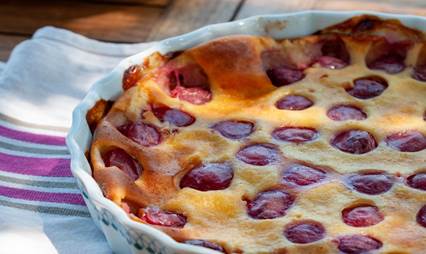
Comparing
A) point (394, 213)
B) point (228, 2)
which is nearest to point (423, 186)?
point (394, 213)

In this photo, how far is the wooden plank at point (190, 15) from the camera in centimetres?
192

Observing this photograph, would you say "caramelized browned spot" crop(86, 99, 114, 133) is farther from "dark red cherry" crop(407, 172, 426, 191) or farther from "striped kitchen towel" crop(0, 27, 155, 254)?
"dark red cherry" crop(407, 172, 426, 191)

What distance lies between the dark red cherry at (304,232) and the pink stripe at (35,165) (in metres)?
0.41

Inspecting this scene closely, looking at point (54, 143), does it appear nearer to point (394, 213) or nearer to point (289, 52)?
point (289, 52)

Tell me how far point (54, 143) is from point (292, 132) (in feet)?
1.31

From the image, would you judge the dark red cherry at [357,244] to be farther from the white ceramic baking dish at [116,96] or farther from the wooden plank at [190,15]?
the wooden plank at [190,15]

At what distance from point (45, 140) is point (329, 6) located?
2.23ft

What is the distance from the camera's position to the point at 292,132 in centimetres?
144

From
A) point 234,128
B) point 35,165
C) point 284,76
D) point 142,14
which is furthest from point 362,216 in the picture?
point 142,14

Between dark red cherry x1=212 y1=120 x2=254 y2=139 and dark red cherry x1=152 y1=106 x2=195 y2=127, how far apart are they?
0.15 ft

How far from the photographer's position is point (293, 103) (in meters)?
1.51

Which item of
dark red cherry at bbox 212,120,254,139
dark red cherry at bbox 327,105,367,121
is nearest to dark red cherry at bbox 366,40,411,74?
dark red cherry at bbox 327,105,367,121

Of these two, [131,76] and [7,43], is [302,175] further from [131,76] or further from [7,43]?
[7,43]

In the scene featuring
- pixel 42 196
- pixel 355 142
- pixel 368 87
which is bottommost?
pixel 42 196
